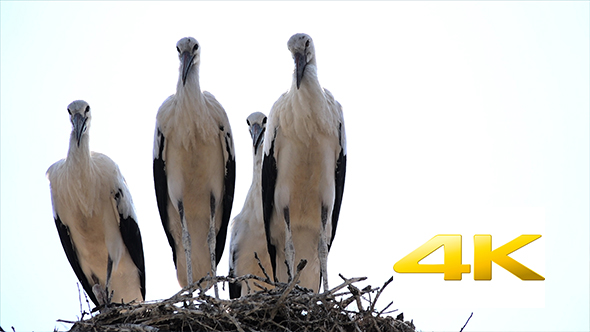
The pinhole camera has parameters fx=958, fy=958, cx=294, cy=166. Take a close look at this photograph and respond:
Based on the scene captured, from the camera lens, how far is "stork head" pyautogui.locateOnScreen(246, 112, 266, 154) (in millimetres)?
7281

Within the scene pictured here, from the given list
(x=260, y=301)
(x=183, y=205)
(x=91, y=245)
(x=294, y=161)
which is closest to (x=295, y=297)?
(x=260, y=301)

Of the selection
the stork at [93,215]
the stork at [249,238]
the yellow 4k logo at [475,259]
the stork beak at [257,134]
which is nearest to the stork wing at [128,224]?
→ the stork at [93,215]

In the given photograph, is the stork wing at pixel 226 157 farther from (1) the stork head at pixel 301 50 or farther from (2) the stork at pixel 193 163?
(1) the stork head at pixel 301 50

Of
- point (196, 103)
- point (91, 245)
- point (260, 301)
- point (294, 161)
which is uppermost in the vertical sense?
point (196, 103)

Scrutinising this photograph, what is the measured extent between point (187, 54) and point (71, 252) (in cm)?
167

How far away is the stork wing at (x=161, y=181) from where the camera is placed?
21.9 feet

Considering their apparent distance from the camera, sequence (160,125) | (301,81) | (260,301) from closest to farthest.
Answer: (260,301) < (301,81) < (160,125)

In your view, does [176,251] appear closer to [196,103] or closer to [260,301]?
[196,103]

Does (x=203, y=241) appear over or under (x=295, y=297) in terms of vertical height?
over

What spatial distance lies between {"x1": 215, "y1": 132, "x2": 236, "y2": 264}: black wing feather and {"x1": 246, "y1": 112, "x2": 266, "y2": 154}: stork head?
50 cm

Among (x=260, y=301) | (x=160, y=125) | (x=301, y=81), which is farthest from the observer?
(x=160, y=125)

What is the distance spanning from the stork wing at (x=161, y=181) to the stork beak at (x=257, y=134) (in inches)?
32.2

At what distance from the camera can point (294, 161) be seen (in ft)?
20.7

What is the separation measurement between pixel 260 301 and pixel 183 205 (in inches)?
76.9
